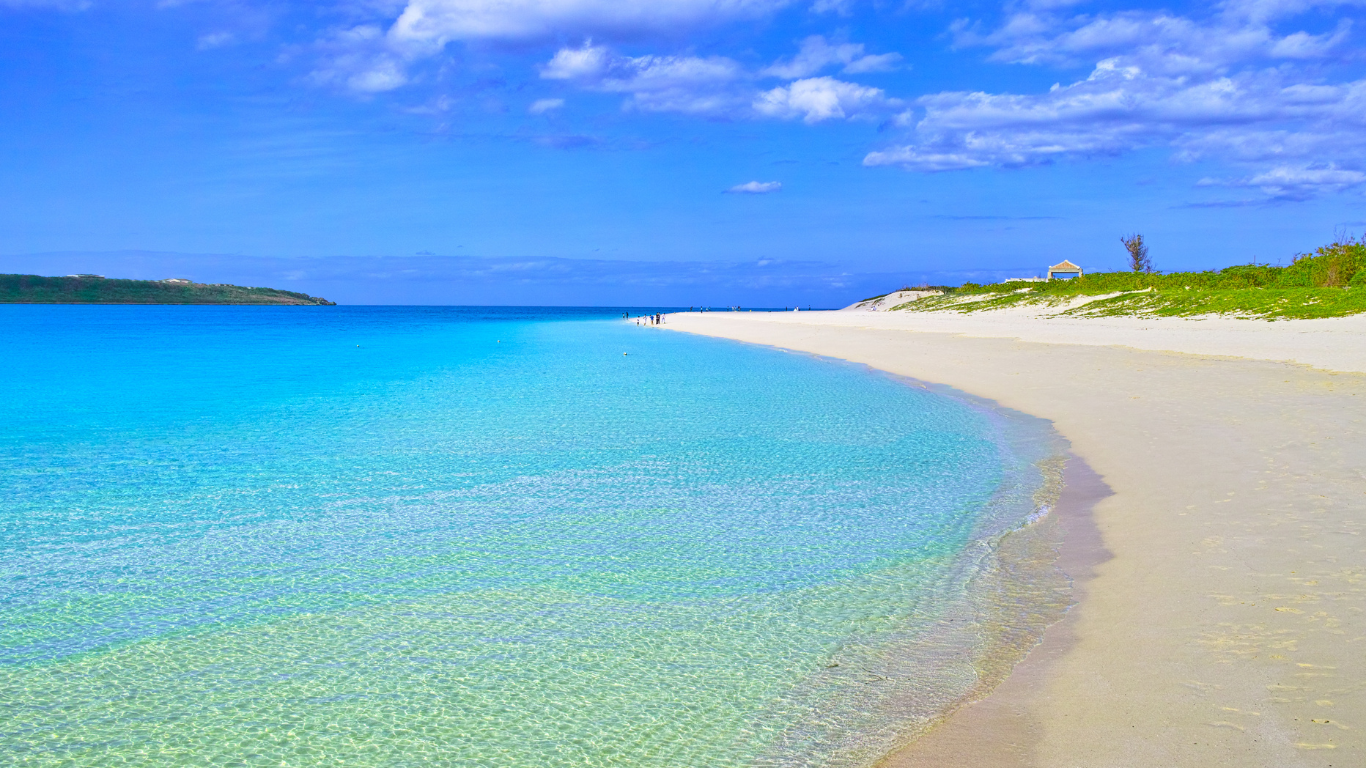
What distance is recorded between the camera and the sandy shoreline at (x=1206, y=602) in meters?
4.05

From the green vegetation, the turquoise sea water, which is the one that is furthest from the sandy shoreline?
the green vegetation

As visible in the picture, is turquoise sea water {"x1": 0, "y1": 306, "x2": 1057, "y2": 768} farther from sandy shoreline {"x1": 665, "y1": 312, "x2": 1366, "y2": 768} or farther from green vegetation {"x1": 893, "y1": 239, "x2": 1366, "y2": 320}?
green vegetation {"x1": 893, "y1": 239, "x2": 1366, "y2": 320}

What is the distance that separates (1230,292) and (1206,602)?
3901cm

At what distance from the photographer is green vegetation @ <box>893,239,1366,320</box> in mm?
31191

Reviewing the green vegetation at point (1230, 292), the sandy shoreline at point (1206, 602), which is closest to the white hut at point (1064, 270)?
the green vegetation at point (1230, 292)

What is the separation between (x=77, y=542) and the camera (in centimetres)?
791

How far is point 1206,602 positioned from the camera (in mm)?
5730

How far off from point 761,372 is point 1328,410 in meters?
15.8

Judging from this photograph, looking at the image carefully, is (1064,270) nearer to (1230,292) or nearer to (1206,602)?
(1230,292)

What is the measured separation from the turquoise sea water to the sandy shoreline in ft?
1.75

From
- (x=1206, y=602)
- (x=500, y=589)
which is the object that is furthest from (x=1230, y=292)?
(x=500, y=589)

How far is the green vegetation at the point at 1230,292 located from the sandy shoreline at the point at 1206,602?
18667 mm

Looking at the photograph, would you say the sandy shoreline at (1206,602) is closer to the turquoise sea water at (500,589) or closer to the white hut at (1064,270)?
the turquoise sea water at (500,589)

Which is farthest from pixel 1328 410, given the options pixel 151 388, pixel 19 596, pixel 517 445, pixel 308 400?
pixel 151 388
